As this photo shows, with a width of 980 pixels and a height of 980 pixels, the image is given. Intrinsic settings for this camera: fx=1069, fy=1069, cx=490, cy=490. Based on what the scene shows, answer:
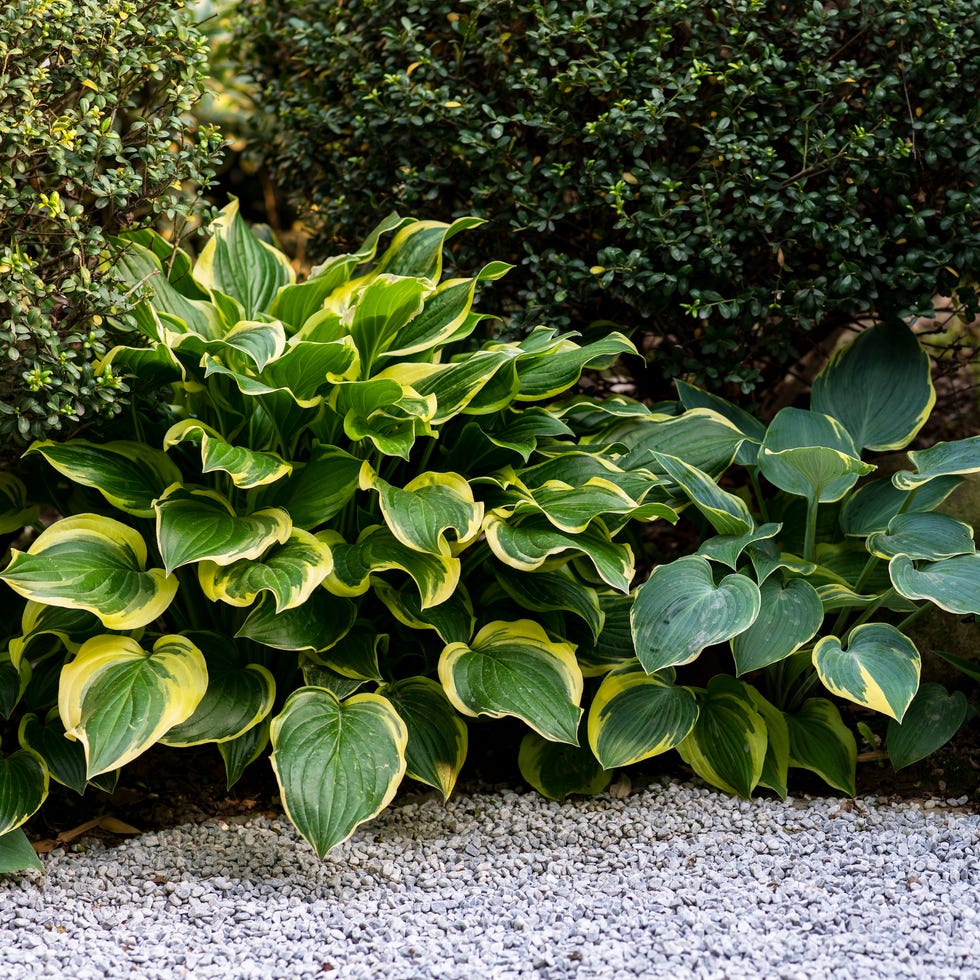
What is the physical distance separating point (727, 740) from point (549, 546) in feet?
2.19

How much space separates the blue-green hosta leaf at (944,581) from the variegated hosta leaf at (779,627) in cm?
19

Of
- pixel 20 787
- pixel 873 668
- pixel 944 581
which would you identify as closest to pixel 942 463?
pixel 944 581

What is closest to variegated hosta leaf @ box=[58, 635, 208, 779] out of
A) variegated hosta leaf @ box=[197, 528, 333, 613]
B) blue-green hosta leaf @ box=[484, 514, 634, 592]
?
variegated hosta leaf @ box=[197, 528, 333, 613]

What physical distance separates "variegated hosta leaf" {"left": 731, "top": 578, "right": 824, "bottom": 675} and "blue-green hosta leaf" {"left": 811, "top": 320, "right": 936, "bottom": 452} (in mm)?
645

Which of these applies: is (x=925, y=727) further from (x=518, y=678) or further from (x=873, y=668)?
(x=518, y=678)

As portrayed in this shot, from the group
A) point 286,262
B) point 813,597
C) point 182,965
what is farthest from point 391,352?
point 182,965

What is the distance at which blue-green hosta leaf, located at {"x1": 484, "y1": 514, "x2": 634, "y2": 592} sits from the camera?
2371mm

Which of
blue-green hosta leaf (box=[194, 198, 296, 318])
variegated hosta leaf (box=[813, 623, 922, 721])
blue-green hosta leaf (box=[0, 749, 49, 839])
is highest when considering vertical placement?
blue-green hosta leaf (box=[194, 198, 296, 318])

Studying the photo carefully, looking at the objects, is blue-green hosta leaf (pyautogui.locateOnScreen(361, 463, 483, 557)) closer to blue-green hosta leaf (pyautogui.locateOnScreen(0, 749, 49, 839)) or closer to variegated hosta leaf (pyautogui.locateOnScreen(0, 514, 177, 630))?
variegated hosta leaf (pyautogui.locateOnScreen(0, 514, 177, 630))

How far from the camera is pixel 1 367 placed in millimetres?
2326

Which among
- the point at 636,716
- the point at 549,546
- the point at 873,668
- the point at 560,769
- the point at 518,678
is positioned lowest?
the point at 560,769

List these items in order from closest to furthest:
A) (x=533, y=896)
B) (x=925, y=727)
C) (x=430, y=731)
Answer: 1. (x=533, y=896)
2. (x=430, y=731)
3. (x=925, y=727)

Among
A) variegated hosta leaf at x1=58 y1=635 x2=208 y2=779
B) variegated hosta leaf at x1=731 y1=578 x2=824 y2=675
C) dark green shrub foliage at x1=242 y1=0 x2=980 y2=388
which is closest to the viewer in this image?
variegated hosta leaf at x1=58 y1=635 x2=208 y2=779

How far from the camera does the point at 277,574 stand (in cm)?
227
